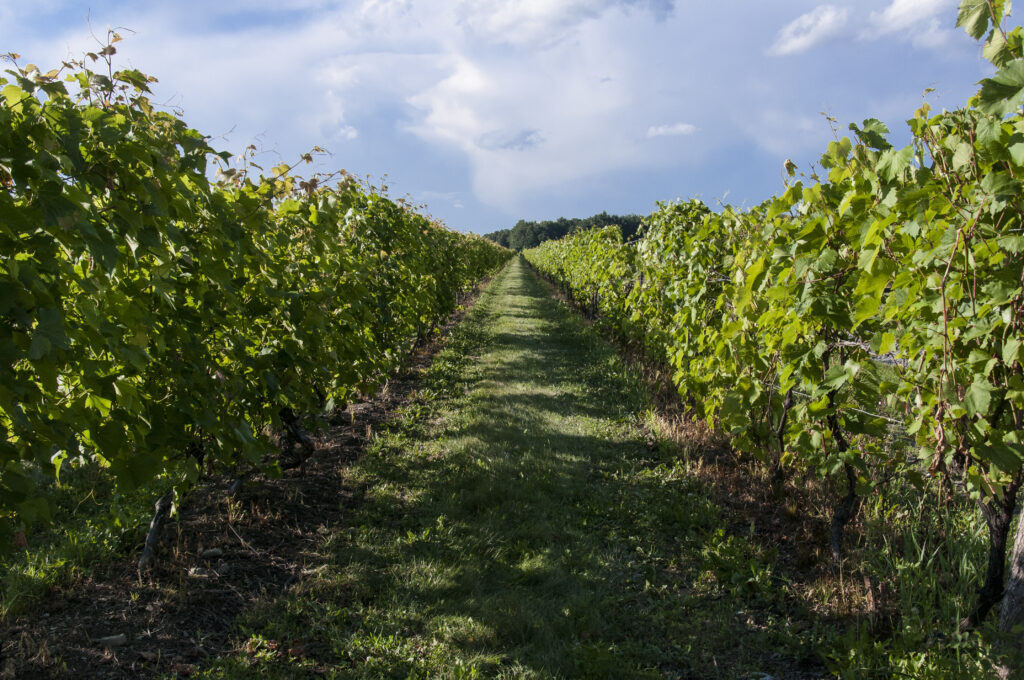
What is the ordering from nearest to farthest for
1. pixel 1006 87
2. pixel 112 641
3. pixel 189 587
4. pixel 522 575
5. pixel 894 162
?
pixel 1006 87, pixel 894 162, pixel 112 641, pixel 189 587, pixel 522 575

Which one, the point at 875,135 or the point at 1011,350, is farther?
the point at 875,135

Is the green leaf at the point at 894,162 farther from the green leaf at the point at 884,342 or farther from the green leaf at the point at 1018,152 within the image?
the green leaf at the point at 884,342

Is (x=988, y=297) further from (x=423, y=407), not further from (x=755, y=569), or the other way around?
(x=423, y=407)

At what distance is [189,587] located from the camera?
286 centimetres

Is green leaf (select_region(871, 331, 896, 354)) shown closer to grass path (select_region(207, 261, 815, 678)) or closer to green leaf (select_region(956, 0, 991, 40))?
green leaf (select_region(956, 0, 991, 40))

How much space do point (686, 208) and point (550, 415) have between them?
2.83m

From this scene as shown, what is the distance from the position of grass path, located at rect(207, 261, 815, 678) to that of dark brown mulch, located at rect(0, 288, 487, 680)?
16 centimetres

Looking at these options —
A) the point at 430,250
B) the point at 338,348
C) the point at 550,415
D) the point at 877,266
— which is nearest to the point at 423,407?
the point at 550,415

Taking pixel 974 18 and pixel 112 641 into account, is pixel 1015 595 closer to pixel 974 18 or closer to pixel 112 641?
pixel 974 18

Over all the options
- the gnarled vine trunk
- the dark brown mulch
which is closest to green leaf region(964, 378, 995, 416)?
the gnarled vine trunk

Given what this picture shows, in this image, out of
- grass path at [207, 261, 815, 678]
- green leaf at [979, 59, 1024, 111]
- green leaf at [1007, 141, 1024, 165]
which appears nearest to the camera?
green leaf at [979, 59, 1024, 111]

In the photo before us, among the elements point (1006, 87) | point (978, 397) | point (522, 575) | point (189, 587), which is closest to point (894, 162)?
point (1006, 87)

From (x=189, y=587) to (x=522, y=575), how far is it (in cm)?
170

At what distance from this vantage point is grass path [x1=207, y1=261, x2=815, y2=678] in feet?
8.21
